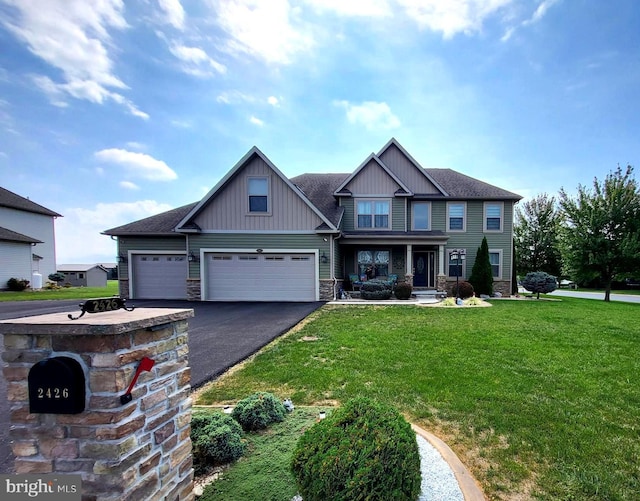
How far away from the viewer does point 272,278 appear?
1288cm

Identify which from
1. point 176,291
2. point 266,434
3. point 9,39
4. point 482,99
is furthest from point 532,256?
point 9,39

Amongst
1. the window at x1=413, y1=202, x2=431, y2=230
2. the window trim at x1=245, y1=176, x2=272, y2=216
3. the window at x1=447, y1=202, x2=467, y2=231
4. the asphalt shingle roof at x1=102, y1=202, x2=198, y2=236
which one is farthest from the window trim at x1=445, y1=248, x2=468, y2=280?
the asphalt shingle roof at x1=102, y1=202, x2=198, y2=236

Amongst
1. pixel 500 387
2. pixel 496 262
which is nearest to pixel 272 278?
pixel 500 387

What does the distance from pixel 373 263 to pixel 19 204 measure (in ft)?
95.5

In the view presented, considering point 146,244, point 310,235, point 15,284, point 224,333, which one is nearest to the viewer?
point 224,333

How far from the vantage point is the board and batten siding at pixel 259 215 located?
1272 cm

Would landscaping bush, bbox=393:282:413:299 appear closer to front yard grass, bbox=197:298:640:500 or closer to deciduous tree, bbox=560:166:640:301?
front yard grass, bbox=197:298:640:500

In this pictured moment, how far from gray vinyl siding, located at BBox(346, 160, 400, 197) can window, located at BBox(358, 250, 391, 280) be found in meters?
3.14

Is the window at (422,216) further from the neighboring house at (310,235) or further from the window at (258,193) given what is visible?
the window at (258,193)

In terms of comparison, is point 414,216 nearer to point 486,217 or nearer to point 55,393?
point 486,217

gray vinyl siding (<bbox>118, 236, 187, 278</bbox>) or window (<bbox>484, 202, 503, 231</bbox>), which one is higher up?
window (<bbox>484, 202, 503, 231</bbox>)

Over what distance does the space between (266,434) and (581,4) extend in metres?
16.6

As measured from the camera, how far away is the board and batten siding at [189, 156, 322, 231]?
41.7 ft

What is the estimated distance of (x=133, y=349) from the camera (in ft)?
5.36
